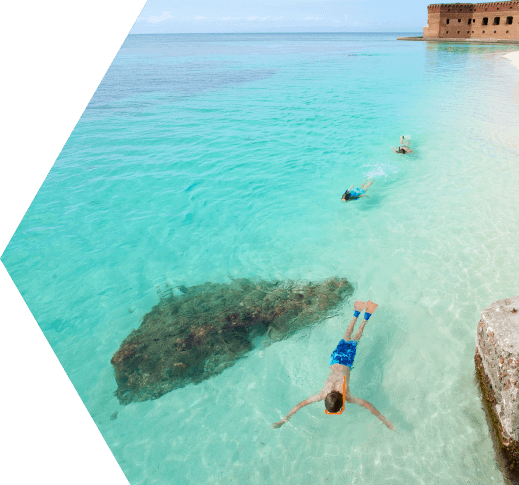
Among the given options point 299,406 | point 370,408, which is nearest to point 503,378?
point 370,408

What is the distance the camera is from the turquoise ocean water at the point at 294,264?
5.00 m

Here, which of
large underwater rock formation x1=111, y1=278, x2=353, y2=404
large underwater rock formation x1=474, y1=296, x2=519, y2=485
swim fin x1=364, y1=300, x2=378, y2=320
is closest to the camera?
large underwater rock formation x1=474, y1=296, x2=519, y2=485

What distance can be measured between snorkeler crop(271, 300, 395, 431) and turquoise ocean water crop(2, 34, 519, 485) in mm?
196

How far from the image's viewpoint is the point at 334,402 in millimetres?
4922

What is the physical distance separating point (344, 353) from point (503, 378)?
2.43 meters

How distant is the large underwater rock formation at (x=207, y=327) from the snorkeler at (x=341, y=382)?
34.9 inches

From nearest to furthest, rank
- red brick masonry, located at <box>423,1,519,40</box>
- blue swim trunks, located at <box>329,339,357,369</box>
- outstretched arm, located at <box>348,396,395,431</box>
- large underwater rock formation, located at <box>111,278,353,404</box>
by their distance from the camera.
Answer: outstretched arm, located at <box>348,396,395,431</box>
blue swim trunks, located at <box>329,339,357,369</box>
large underwater rock formation, located at <box>111,278,353,404</box>
red brick masonry, located at <box>423,1,519,40</box>

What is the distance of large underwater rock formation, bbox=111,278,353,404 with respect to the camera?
6.18 meters

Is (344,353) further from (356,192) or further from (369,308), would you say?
(356,192)

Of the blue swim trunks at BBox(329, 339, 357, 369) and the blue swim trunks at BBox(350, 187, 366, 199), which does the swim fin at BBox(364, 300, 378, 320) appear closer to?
the blue swim trunks at BBox(329, 339, 357, 369)

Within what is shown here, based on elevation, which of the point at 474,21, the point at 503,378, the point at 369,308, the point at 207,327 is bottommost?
the point at 207,327

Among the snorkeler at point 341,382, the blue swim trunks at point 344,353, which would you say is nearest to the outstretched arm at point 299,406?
the snorkeler at point 341,382

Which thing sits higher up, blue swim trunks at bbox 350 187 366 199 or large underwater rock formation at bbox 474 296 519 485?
large underwater rock formation at bbox 474 296 519 485

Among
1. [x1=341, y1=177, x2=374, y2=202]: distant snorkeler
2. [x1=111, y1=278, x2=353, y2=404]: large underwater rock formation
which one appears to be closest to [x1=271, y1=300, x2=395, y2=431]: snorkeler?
[x1=111, y1=278, x2=353, y2=404]: large underwater rock formation
